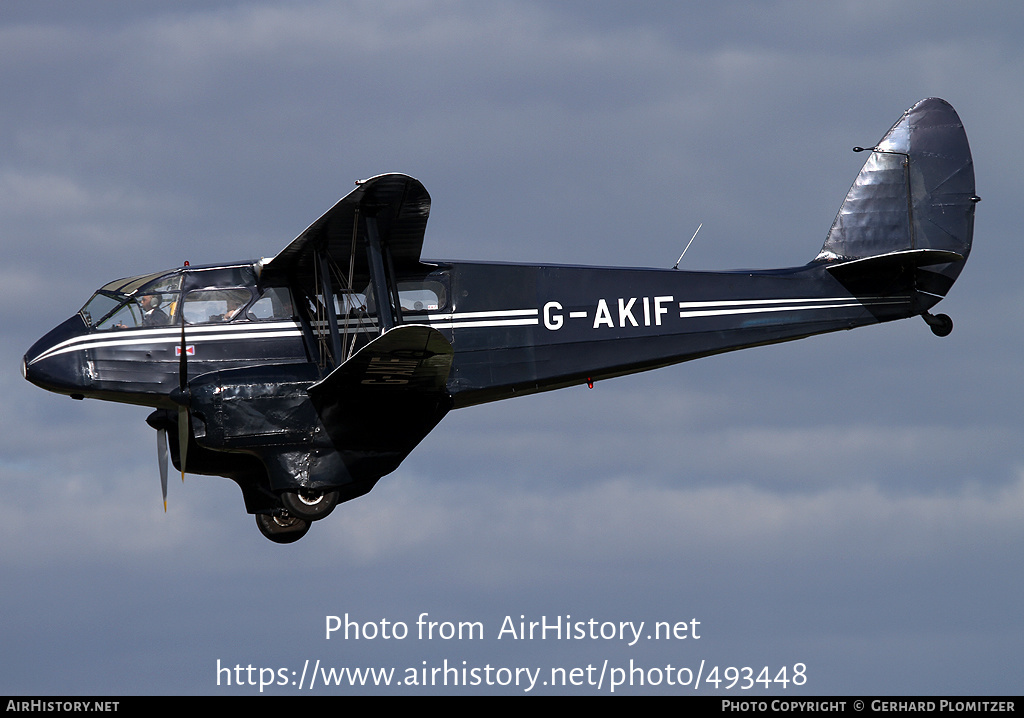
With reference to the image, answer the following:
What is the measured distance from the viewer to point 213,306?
72.2 feet

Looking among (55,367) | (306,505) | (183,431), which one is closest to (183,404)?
(183,431)

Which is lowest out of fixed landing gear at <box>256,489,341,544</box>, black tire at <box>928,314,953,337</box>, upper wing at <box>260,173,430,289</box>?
fixed landing gear at <box>256,489,341,544</box>

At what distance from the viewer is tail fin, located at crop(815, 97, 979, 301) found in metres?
23.8

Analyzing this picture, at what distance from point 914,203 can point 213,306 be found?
11.7 m

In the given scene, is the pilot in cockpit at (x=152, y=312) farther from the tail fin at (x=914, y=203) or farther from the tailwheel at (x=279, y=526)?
the tail fin at (x=914, y=203)

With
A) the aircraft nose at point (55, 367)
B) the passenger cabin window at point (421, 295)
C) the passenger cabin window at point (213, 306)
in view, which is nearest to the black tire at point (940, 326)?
the passenger cabin window at point (421, 295)

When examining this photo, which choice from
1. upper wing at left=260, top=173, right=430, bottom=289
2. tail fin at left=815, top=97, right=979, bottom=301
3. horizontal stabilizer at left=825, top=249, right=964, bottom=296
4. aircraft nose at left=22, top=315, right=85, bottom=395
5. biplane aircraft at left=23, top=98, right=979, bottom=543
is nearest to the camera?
upper wing at left=260, top=173, right=430, bottom=289

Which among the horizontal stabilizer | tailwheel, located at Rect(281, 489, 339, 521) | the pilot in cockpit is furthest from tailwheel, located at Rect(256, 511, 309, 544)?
the horizontal stabilizer

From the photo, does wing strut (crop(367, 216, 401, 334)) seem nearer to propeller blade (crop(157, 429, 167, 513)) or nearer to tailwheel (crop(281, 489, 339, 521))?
tailwheel (crop(281, 489, 339, 521))

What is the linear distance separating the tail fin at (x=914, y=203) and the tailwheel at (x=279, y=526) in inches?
380

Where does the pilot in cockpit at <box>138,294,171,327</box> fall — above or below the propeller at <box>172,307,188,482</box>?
above

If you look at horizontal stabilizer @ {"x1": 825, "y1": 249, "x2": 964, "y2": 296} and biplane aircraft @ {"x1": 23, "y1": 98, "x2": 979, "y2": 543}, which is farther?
horizontal stabilizer @ {"x1": 825, "y1": 249, "x2": 964, "y2": 296}

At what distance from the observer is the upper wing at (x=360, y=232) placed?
789 inches

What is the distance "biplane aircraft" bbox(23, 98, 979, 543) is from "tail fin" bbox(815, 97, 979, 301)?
3 centimetres
